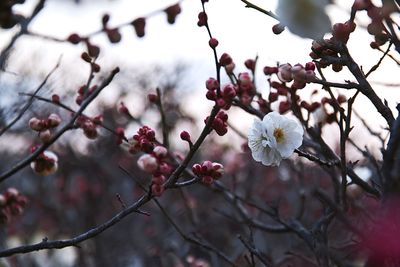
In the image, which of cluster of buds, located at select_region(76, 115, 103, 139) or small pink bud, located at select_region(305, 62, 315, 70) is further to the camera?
cluster of buds, located at select_region(76, 115, 103, 139)

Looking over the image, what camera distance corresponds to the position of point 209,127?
1703mm

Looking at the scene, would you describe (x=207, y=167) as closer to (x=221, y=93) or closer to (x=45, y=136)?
(x=221, y=93)

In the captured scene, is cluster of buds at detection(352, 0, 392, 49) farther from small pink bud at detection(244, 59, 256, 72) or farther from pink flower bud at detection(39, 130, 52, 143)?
pink flower bud at detection(39, 130, 52, 143)

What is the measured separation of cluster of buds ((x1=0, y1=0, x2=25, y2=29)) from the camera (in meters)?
1.65

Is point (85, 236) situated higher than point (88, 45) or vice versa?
point (88, 45)

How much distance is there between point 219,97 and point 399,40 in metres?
0.68

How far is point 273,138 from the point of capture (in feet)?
6.86

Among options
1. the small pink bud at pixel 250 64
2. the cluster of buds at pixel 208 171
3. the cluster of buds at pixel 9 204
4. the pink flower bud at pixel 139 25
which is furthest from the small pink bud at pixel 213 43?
the cluster of buds at pixel 9 204

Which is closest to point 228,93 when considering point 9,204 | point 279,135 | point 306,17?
point 306,17

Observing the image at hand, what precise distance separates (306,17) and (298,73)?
0.34 meters

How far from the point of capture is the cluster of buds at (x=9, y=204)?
232cm

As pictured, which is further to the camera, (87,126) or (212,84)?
(87,126)

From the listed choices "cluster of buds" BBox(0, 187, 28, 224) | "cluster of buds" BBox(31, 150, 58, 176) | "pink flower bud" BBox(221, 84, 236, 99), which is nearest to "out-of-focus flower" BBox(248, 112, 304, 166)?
"pink flower bud" BBox(221, 84, 236, 99)

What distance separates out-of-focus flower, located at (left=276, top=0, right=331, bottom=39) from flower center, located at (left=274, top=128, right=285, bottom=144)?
599 mm
